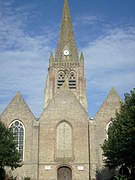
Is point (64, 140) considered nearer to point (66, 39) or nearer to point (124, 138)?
point (124, 138)

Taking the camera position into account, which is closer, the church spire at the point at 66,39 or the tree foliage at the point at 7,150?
the tree foliage at the point at 7,150

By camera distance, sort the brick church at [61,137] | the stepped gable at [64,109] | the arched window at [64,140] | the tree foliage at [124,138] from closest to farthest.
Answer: the tree foliage at [124,138] < the brick church at [61,137] < the arched window at [64,140] < the stepped gable at [64,109]

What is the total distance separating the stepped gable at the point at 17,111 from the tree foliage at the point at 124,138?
1101 cm

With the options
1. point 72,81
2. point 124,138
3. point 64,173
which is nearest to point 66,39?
point 72,81

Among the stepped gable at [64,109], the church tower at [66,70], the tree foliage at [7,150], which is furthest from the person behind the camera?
the church tower at [66,70]

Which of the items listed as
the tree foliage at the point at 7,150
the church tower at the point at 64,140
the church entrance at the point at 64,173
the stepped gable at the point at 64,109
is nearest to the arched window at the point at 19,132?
the church tower at the point at 64,140

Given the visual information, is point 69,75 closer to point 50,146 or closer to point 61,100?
point 61,100

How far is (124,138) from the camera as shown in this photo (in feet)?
70.7

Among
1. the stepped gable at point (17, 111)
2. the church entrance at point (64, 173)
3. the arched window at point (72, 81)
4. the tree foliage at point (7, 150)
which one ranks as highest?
the arched window at point (72, 81)

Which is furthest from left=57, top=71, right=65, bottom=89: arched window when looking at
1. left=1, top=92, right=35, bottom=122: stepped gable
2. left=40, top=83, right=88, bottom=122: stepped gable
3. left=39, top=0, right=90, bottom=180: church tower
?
left=1, top=92, right=35, bottom=122: stepped gable

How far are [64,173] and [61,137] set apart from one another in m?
3.91

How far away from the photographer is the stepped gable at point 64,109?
32688 mm

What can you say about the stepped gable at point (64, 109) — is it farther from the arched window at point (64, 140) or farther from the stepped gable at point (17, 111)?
the stepped gable at point (17, 111)

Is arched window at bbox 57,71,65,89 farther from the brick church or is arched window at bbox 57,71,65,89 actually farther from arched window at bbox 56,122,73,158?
arched window at bbox 56,122,73,158
